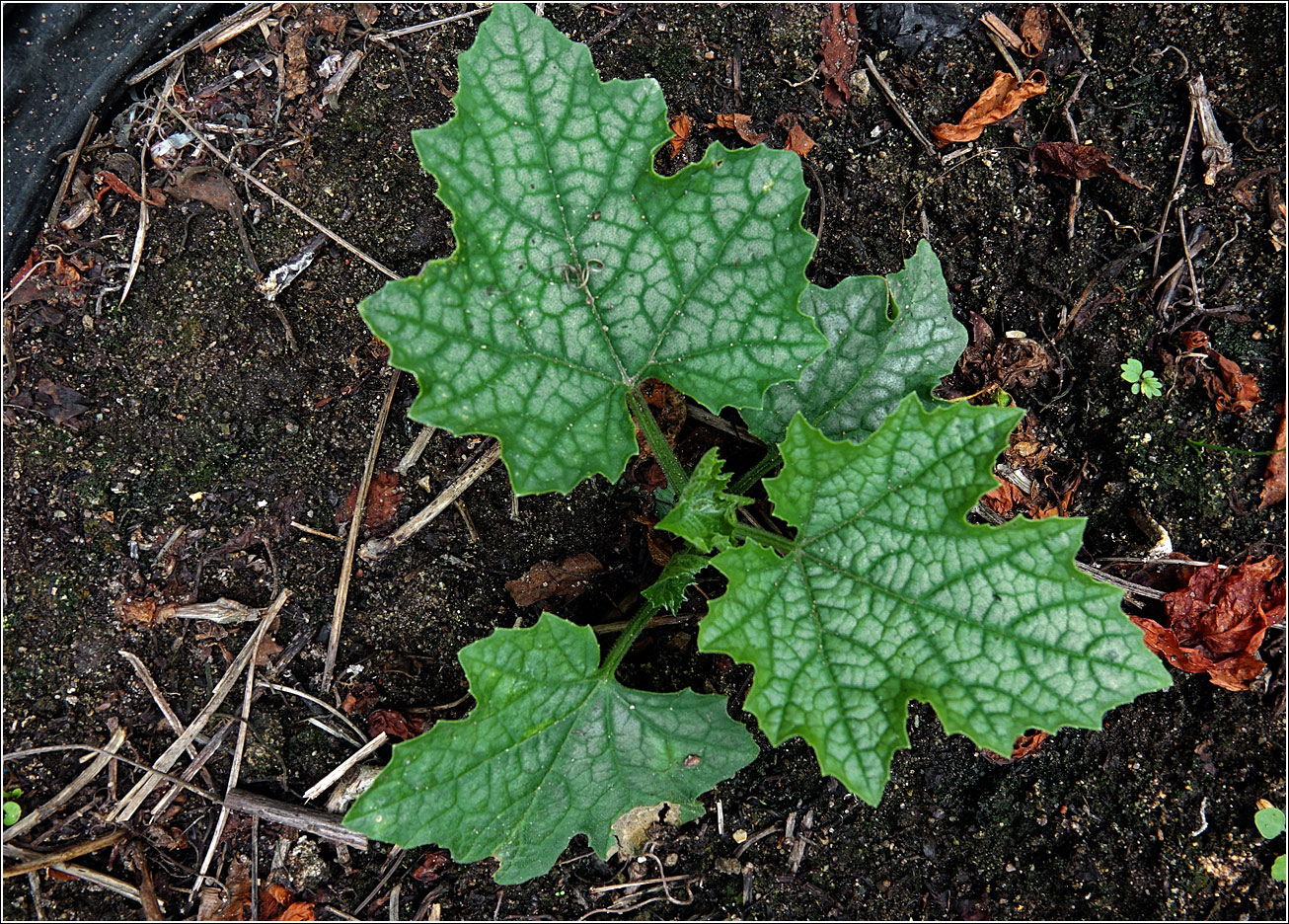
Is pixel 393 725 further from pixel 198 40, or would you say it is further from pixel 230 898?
pixel 198 40

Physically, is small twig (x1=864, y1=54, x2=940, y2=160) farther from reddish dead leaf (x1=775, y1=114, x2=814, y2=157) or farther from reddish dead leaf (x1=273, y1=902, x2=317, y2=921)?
reddish dead leaf (x1=273, y1=902, x2=317, y2=921)

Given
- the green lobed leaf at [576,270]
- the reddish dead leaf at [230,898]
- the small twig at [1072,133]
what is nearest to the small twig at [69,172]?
the green lobed leaf at [576,270]

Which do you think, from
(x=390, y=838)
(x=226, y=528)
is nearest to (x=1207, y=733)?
(x=390, y=838)

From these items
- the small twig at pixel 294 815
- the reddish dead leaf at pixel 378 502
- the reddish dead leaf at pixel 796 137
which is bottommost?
the small twig at pixel 294 815

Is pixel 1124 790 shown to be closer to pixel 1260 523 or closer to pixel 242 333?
pixel 1260 523

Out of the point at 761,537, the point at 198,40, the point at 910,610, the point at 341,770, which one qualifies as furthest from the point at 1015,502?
the point at 198,40

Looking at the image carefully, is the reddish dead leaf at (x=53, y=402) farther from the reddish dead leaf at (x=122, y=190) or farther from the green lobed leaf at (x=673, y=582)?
the green lobed leaf at (x=673, y=582)

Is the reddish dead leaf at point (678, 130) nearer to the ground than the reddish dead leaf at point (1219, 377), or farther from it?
farther from it
